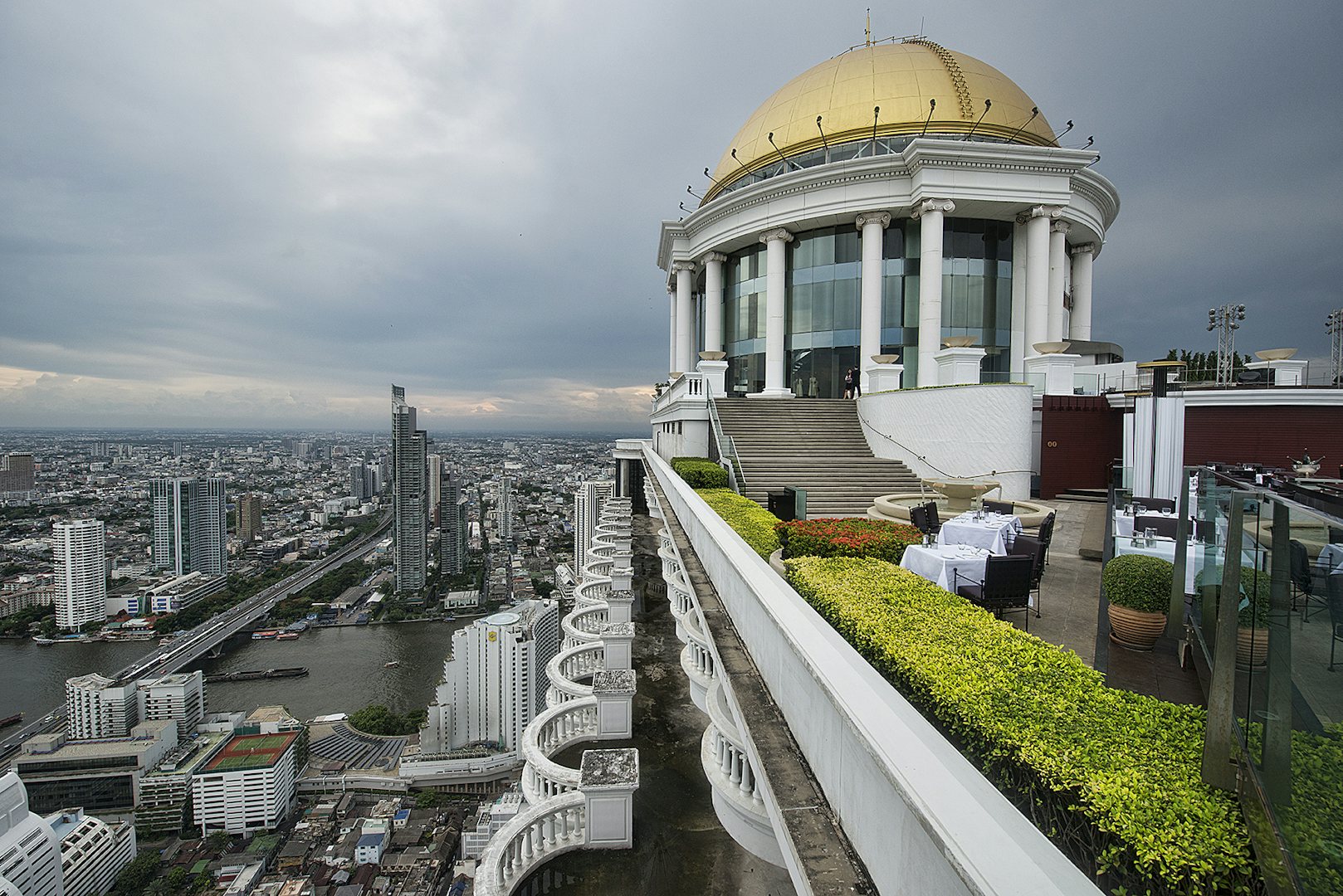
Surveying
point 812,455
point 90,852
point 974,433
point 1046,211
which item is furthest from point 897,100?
point 90,852

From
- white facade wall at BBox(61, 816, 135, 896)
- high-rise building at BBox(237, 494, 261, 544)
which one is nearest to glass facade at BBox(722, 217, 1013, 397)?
white facade wall at BBox(61, 816, 135, 896)

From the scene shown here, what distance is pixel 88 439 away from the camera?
126 m

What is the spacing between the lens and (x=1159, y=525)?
8.54m

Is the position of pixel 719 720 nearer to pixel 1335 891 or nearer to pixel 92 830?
pixel 1335 891

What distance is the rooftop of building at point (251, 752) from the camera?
22438mm

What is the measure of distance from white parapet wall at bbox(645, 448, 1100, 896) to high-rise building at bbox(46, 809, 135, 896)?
2627cm

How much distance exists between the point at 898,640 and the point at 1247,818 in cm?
187

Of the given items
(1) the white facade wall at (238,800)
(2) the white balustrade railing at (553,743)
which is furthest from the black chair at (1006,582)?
(1) the white facade wall at (238,800)

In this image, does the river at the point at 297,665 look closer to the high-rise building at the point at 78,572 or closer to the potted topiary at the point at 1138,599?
the high-rise building at the point at 78,572

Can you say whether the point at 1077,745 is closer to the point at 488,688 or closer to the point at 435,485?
the point at 488,688

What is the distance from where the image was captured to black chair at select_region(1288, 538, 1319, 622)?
6.35 ft

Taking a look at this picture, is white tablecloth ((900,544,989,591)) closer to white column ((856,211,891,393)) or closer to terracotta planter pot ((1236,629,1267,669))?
terracotta planter pot ((1236,629,1267,669))

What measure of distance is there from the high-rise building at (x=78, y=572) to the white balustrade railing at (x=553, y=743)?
51838 mm

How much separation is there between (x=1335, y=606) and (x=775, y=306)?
85.0 ft
